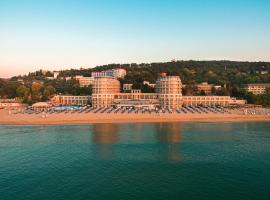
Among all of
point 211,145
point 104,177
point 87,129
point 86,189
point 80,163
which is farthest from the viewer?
point 87,129

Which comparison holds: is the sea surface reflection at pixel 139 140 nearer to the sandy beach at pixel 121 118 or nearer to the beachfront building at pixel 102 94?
the sandy beach at pixel 121 118

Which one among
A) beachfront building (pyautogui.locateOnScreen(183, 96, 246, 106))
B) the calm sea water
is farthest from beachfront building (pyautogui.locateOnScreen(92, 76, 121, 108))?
the calm sea water

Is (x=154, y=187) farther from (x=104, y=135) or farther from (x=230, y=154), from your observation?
(x=104, y=135)

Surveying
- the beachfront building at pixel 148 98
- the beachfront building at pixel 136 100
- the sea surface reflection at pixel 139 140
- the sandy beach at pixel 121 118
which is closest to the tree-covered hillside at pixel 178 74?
the beachfront building at pixel 136 100

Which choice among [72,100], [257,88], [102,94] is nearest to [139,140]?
[102,94]

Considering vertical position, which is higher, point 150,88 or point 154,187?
point 150,88

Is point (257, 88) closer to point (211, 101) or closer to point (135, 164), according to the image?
point (211, 101)

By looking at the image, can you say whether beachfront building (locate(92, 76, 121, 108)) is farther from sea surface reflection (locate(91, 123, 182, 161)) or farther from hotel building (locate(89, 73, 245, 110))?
sea surface reflection (locate(91, 123, 182, 161))

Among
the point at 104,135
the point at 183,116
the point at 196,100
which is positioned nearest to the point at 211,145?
the point at 104,135
